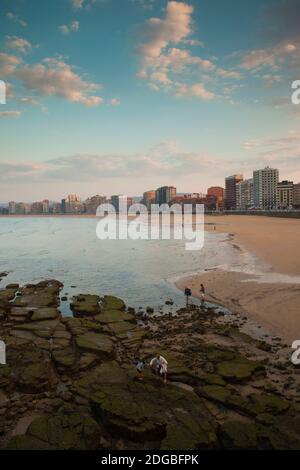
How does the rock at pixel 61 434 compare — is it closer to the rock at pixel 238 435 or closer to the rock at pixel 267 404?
the rock at pixel 238 435

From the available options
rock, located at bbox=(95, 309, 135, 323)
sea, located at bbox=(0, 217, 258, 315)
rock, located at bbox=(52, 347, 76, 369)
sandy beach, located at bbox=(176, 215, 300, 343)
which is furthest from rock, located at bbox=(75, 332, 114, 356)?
sandy beach, located at bbox=(176, 215, 300, 343)

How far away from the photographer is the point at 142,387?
1388cm

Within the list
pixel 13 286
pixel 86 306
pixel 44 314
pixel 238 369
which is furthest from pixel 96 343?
pixel 13 286

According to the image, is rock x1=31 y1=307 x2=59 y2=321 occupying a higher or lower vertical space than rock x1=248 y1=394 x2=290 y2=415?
higher

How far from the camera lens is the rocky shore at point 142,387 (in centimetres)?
1112

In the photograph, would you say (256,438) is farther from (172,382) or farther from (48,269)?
(48,269)

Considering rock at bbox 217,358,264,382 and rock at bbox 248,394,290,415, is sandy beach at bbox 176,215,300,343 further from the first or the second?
rock at bbox 248,394,290,415

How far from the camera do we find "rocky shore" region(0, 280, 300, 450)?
438 inches

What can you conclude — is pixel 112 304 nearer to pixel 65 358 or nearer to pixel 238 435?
pixel 65 358

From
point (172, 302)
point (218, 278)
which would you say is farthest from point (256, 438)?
point (218, 278)

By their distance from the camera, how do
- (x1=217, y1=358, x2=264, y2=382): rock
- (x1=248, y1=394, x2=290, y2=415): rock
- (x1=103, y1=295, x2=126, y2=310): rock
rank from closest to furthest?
(x1=248, y1=394, x2=290, y2=415): rock → (x1=217, y1=358, x2=264, y2=382): rock → (x1=103, y1=295, x2=126, y2=310): rock

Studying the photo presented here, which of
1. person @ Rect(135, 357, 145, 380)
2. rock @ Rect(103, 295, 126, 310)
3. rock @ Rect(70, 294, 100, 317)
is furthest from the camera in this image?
rock @ Rect(103, 295, 126, 310)

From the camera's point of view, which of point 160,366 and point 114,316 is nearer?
point 160,366

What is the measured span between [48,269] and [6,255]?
20502 millimetres
